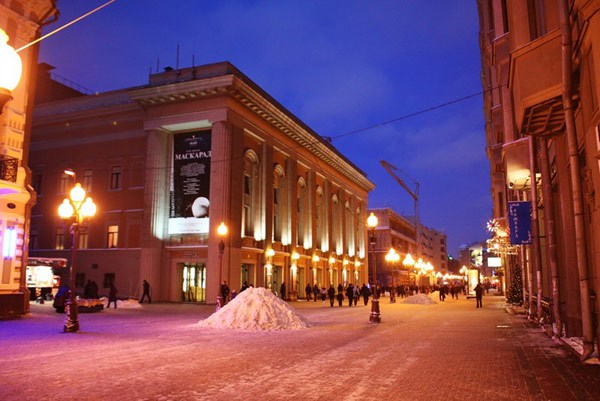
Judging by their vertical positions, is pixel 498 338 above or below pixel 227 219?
below

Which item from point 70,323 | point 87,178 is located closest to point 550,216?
point 70,323

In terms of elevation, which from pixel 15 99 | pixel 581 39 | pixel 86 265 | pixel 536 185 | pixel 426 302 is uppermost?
pixel 15 99

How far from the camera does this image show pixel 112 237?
39031 millimetres

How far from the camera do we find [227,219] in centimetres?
3553

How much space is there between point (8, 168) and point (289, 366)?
16.6m

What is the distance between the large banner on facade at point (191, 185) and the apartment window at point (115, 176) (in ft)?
16.4

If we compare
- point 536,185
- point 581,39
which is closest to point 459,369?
point 581,39

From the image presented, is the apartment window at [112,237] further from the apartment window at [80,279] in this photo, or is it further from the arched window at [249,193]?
the arched window at [249,193]

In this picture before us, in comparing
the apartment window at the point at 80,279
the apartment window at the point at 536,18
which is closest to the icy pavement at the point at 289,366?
the apartment window at the point at 536,18

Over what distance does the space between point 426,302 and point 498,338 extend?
23619 mm

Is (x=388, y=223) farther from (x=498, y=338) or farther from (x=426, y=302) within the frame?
(x=498, y=338)

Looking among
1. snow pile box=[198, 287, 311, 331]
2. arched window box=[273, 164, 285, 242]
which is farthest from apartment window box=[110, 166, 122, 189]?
snow pile box=[198, 287, 311, 331]

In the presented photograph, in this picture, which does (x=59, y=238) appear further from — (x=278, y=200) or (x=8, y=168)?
(x=8, y=168)

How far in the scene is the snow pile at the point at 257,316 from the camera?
58.4ft
